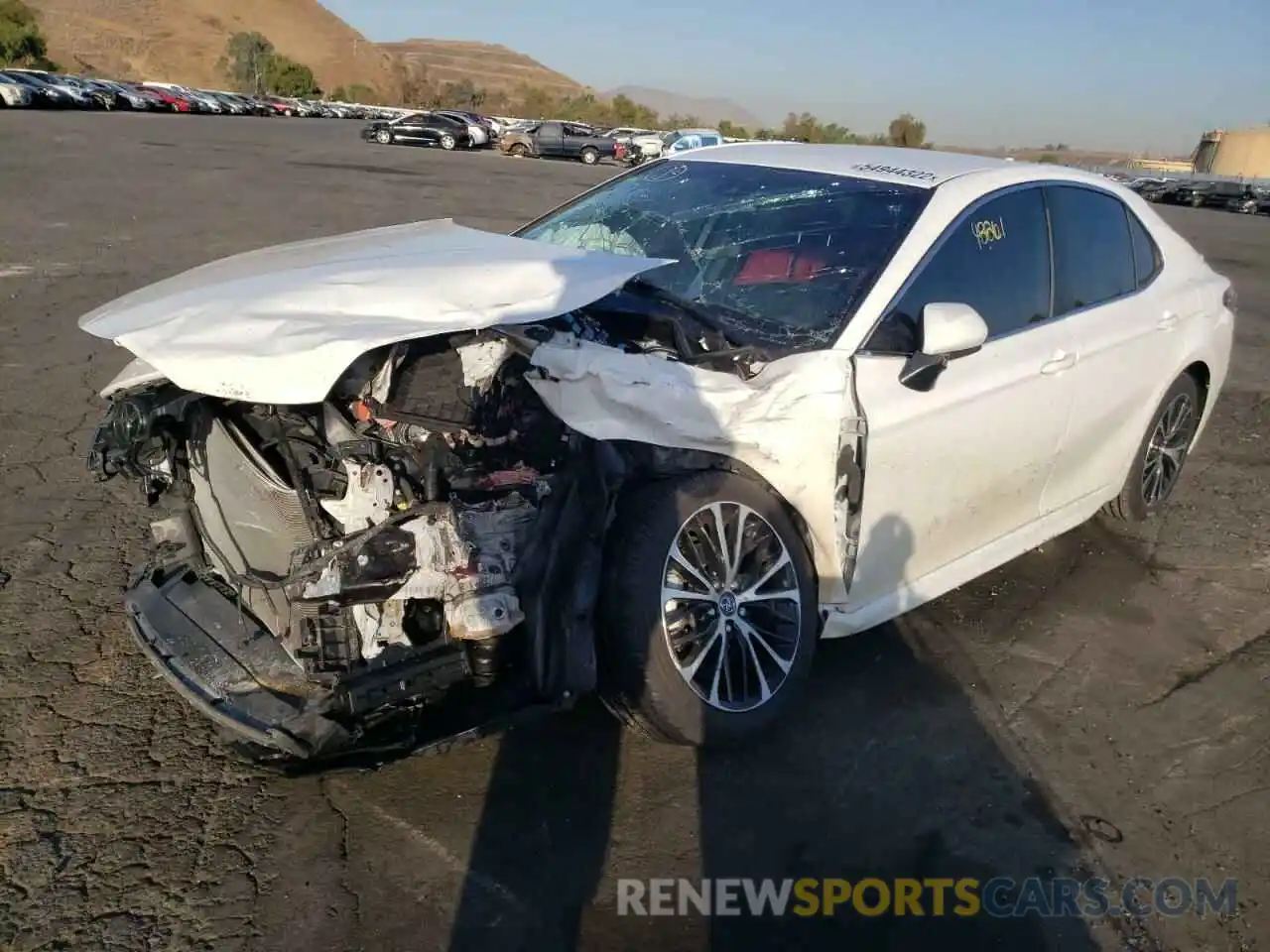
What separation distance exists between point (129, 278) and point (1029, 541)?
28.4 ft

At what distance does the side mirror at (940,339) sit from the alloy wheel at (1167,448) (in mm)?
2043

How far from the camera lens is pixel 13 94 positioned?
4109 cm

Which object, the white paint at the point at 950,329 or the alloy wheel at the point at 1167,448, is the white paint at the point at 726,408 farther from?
the alloy wheel at the point at 1167,448

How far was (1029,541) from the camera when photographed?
13.7 feet

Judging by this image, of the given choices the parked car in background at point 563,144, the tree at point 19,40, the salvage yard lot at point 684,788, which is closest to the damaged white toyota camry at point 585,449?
the salvage yard lot at point 684,788

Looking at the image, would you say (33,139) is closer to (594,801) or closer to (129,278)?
(129,278)

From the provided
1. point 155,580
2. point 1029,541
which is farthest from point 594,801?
point 1029,541

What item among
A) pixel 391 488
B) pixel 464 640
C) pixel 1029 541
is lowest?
pixel 1029 541

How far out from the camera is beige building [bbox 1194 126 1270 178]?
2534 inches

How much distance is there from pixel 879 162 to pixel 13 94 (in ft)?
156

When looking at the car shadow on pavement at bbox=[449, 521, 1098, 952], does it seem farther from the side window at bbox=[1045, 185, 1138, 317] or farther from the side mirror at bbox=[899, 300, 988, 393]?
the side window at bbox=[1045, 185, 1138, 317]

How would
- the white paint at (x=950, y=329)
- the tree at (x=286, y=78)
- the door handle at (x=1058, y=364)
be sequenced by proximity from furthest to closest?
the tree at (x=286, y=78)
the door handle at (x=1058, y=364)
the white paint at (x=950, y=329)

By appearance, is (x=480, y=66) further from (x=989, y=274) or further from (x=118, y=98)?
(x=989, y=274)

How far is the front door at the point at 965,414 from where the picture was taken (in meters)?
3.34
